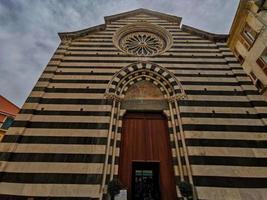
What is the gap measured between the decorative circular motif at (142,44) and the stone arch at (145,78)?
3.43 ft

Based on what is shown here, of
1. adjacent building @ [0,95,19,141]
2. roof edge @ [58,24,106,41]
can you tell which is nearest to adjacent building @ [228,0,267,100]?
roof edge @ [58,24,106,41]

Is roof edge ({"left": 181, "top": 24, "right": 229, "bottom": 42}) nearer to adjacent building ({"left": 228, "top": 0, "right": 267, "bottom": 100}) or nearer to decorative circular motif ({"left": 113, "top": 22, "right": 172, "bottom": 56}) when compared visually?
decorative circular motif ({"left": 113, "top": 22, "right": 172, "bottom": 56})

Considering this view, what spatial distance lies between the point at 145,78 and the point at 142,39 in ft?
9.14

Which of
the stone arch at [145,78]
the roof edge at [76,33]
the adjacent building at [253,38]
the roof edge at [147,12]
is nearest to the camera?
the stone arch at [145,78]

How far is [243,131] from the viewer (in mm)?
4965

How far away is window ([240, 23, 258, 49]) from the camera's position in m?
10.3

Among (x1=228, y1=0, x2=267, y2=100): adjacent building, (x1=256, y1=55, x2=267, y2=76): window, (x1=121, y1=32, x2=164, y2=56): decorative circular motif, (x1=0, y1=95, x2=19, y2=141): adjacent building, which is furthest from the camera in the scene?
(x1=0, y1=95, x2=19, y2=141): adjacent building

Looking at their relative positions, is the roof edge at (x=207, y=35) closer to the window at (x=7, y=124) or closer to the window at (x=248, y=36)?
the window at (x=248, y=36)

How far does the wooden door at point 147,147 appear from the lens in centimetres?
460

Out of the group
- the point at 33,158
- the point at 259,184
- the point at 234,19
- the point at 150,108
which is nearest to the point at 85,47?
the point at 150,108

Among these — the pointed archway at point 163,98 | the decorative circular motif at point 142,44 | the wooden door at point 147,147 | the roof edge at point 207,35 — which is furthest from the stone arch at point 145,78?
the roof edge at point 207,35

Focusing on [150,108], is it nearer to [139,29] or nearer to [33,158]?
[33,158]

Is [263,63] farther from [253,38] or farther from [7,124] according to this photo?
[7,124]

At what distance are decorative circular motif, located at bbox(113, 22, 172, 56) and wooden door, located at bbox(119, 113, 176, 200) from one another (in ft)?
10.0
